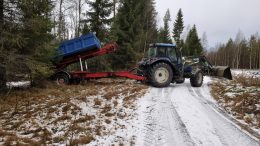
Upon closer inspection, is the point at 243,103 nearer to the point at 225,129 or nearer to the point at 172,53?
the point at 225,129

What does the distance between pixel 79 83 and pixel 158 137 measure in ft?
31.0

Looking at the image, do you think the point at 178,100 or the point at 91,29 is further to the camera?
the point at 91,29

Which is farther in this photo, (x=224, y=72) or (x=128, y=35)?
(x=128, y=35)

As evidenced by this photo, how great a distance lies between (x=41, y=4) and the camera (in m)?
12.5

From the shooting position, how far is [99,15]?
886 inches

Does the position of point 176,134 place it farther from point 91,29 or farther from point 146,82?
point 91,29

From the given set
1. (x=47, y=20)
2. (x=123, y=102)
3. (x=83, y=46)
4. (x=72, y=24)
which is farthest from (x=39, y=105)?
(x=72, y=24)

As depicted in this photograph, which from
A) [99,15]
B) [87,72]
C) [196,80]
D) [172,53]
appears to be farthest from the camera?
[99,15]

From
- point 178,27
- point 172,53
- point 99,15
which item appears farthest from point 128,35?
point 178,27

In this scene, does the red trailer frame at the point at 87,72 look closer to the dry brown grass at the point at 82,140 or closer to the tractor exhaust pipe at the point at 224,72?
the tractor exhaust pipe at the point at 224,72

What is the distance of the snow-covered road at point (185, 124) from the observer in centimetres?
762

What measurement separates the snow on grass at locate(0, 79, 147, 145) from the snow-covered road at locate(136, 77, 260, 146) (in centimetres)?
50

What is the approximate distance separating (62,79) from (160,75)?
5.16 m

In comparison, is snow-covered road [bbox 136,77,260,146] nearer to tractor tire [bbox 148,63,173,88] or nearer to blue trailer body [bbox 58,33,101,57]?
tractor tire [bbox 148,63,173,88]
